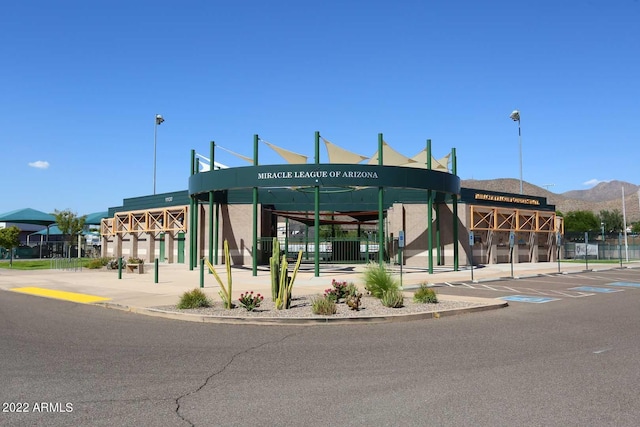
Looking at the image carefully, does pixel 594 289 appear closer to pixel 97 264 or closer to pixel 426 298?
pixel 426 298

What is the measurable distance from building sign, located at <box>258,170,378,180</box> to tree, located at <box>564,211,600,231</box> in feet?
283

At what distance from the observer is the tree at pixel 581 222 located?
98.5m

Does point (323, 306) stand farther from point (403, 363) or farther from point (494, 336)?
point (403, 363)

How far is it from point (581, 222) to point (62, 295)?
102138 millimetres

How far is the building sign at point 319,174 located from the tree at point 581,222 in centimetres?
8634

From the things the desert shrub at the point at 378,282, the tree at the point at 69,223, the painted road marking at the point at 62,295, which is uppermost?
the tree at the point at 69,223

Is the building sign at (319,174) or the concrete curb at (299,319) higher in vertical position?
→ the building sign at (319,174)

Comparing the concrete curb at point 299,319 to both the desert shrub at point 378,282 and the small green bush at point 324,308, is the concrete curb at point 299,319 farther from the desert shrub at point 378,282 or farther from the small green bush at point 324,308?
the desert shrub at point 378,282

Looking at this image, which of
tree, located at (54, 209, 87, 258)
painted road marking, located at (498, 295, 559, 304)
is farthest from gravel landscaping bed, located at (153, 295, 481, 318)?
tree, located at (54, 209, 87, 258)

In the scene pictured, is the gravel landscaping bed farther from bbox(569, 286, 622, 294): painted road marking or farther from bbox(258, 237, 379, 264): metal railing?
bbox(258, 237, 379, 264): metal railing

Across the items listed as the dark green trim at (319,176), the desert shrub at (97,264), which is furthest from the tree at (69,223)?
the dark green trim at (319,176)

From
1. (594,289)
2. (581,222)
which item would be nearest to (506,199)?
(594,289)

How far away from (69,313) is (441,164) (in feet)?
95.1

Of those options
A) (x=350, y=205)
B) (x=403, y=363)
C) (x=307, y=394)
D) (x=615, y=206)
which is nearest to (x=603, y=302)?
(x=403, y=363)
